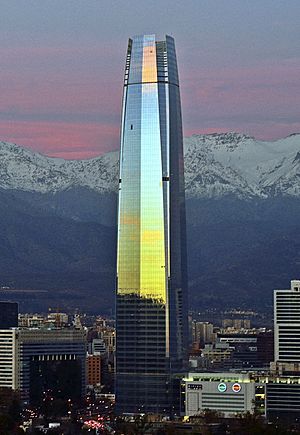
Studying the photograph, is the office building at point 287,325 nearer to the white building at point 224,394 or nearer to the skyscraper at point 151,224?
the skyscraper at point 151,224

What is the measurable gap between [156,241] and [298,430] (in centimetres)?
2965

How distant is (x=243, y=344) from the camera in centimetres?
17300

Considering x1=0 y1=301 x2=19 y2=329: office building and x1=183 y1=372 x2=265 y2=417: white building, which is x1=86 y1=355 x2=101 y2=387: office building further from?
x1=183 y1=372 x2=265 y2=417: white building

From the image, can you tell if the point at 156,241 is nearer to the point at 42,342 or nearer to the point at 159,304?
the point at 159,304

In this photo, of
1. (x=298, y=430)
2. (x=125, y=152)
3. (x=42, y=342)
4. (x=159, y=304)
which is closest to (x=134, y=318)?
(x=159, y=304)

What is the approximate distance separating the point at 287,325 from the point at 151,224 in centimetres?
1734

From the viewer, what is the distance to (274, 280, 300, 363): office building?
140m

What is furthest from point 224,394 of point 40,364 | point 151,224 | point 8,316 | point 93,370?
point 8,316

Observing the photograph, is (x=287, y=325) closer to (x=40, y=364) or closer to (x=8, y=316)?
(x=40, y=364)

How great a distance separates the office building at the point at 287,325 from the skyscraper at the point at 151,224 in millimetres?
11599

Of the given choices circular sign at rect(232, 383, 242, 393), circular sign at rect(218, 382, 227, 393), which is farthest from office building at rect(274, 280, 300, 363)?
circular sign at rect(218, 382, 227, 393)

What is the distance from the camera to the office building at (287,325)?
14012 centimetres

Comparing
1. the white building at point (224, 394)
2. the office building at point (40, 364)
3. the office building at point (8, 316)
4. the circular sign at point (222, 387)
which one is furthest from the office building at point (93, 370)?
the circular sign at point (222, 387)

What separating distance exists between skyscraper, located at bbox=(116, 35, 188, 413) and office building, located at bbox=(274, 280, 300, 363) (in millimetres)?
11599
